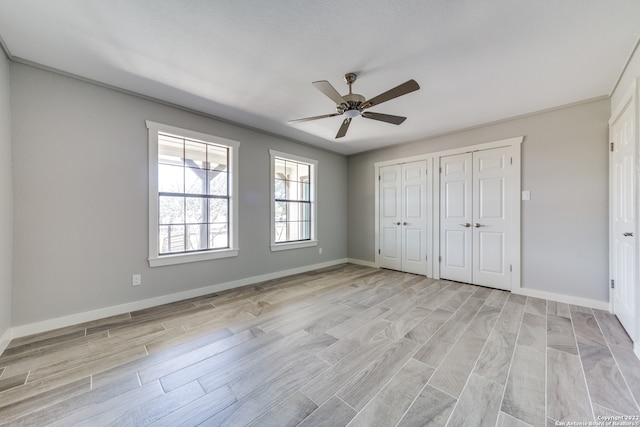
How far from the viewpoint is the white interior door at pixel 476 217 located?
12.0 feet

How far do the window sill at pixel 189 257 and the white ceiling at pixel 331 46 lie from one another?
199cm

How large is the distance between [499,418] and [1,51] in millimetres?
4542

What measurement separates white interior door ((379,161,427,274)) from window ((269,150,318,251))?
A: 1.48 m

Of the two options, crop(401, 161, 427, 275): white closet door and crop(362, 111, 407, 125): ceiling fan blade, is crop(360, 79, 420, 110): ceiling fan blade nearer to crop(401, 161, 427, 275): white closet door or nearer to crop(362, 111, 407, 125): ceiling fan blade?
crop(362, 111, 407, 125): ceiling fan blade

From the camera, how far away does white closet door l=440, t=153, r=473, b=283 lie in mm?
3975

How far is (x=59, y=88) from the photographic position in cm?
245

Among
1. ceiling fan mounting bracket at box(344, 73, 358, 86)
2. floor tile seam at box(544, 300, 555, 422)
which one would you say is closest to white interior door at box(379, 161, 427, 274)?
floor tile seam at box(544, 300, 555, 422)

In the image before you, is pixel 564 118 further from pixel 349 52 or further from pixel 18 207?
pixel 18 207

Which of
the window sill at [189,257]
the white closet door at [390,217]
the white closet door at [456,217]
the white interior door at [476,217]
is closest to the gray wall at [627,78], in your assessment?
the white interior door at [476,217]

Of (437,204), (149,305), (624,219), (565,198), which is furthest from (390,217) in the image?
(149,305)

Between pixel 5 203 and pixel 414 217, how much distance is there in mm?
5190

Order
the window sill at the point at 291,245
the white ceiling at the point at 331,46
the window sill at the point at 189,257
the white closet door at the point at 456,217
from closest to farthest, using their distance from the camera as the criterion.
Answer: the white ceiling at the point at 331,46 → the window sill at the point at 189,257 → the white closet door at the point at 456,217 → the window sill at the point at 291,245

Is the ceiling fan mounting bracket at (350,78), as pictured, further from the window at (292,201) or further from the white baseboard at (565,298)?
the white baseboard at (565,298)

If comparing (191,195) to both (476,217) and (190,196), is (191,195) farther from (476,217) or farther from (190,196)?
(476,217)
